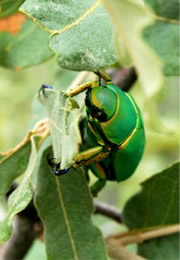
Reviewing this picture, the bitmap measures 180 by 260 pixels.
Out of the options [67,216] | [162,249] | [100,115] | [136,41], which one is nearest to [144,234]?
[162,249]

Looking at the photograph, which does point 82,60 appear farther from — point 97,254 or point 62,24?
point 97,254

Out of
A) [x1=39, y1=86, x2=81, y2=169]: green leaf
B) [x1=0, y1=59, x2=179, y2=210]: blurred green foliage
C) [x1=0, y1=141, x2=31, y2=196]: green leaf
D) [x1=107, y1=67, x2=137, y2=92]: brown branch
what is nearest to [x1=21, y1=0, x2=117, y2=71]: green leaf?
[x1=39, y1=86, x2=81, y2=169]: green leaf

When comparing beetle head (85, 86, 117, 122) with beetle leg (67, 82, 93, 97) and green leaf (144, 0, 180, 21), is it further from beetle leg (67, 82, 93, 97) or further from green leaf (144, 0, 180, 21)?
green leaf (144, 0, 180, 21)

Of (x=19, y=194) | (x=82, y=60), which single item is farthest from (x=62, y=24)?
(x=19, y=194)

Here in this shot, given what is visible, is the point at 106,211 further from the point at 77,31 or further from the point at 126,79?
the point at 77,31

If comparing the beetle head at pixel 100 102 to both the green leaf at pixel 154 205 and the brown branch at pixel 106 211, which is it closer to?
the green leaf at pixel 154 205

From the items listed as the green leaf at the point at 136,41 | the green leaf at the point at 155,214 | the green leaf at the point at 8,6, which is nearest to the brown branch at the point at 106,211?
the green leaf at the point at 155,214
